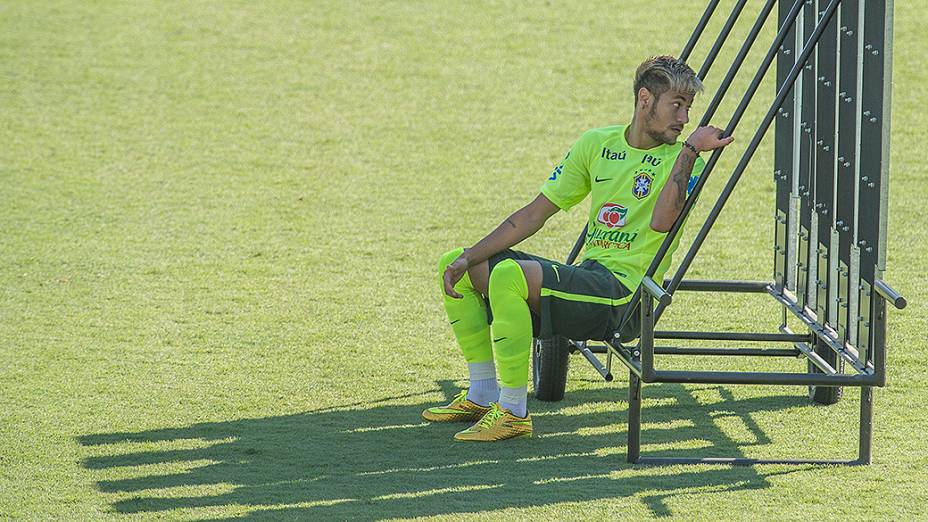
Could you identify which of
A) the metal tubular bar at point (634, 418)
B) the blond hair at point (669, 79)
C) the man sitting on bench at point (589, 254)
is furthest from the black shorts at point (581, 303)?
the blond hair at point (669, 79)

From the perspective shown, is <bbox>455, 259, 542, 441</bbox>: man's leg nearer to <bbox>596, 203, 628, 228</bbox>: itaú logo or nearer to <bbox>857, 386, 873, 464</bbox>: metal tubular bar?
<bbox>596, 203, 628, 228</bbox>: itaú logo

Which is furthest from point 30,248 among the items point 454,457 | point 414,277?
point 454,457

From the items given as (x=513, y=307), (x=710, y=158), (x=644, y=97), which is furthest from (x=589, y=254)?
(x=710, y=158)

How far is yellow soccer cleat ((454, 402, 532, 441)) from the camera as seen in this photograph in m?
5.37

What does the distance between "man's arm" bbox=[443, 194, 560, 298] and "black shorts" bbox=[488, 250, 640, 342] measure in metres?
0.19

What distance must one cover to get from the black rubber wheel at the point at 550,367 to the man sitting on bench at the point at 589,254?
1.20 feet

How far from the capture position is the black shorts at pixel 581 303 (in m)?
5.19

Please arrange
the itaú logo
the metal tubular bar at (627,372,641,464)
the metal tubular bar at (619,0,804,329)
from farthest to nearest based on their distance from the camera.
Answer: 1. the itaú logo
2. the metal tubular bar at (627,372,641,464)
3. the metal tubular bar at (619,0,804,329)

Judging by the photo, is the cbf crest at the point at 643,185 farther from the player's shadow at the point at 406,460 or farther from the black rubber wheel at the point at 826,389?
the black rubber wheel at the point at 826,389

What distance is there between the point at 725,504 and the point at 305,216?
551 centimetres

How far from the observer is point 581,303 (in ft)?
17.0

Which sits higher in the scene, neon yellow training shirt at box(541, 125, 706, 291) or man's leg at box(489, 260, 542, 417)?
neon yellow training shirt at box(541, 125, 706, 291)

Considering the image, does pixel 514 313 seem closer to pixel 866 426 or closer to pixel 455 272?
pixel 455 272

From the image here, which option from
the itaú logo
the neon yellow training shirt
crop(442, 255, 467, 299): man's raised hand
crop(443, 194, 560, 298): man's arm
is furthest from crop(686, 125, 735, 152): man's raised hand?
crop(442, 255, 467, 299): man's raised hand
